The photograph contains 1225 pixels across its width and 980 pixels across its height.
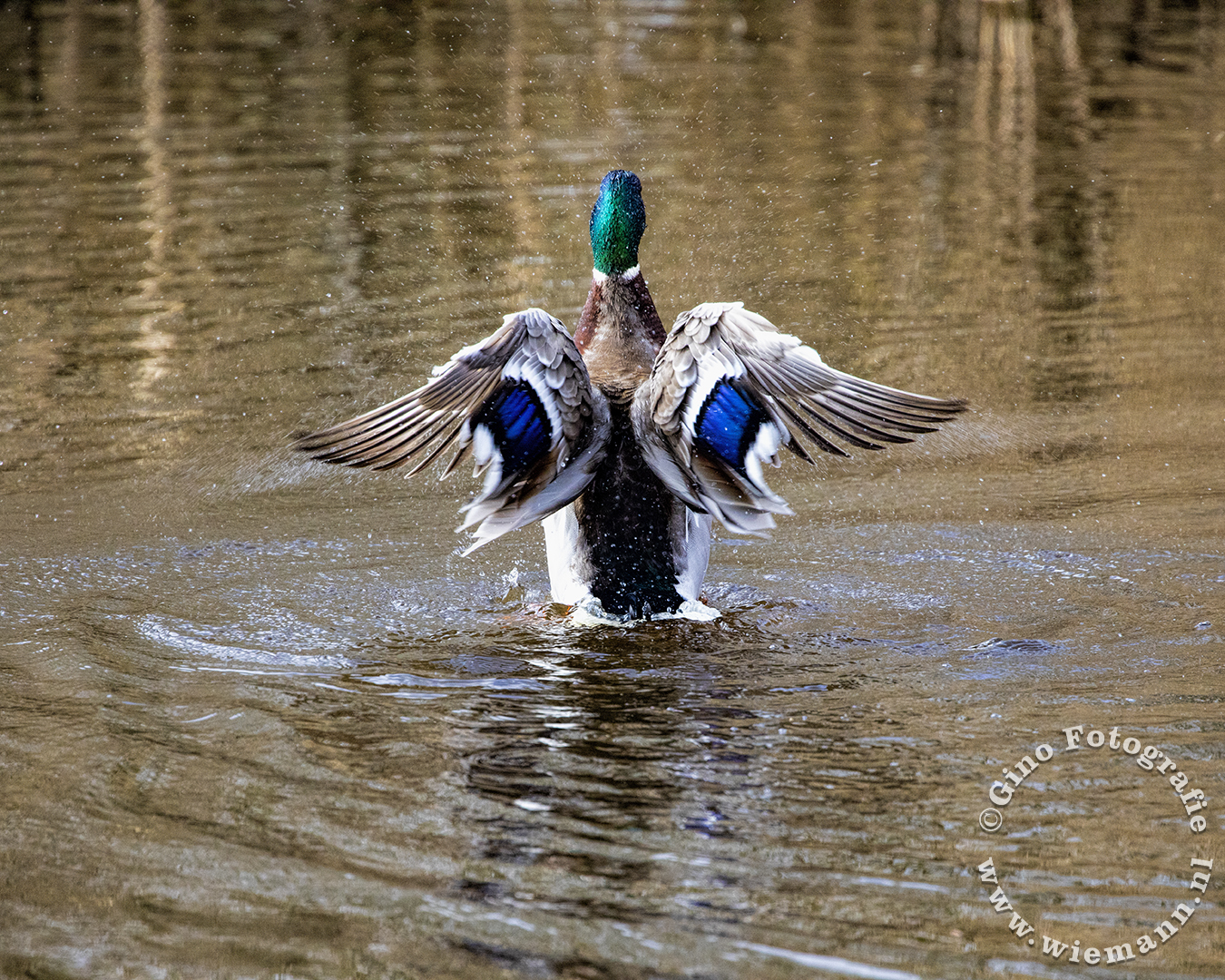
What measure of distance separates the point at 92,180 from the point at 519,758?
9381 millimetres

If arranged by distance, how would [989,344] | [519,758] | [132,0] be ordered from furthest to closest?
[132,0] → [989,344] → [519,758]

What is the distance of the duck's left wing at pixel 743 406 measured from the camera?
15.4ft

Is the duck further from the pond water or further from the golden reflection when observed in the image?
the golden reflection

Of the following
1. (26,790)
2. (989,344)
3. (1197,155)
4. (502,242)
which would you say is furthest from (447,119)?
(26,790)

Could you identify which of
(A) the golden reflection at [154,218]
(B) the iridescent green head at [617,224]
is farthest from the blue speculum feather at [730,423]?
(A) the golden reflection at [154,218]

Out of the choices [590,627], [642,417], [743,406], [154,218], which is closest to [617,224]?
[642,417]

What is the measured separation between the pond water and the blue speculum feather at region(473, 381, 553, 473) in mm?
695

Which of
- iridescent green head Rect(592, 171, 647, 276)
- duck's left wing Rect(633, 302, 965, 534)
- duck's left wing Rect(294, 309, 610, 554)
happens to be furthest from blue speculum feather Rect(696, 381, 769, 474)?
iridescent green head Rect(592, 171, 647, 276)

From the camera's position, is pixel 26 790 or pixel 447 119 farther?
pixel 447 119

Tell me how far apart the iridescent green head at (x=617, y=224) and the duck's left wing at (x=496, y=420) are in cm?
112

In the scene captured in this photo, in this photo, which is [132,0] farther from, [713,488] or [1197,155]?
[713,488]

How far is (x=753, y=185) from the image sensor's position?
1195 cm

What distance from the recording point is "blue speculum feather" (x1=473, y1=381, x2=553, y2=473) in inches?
183

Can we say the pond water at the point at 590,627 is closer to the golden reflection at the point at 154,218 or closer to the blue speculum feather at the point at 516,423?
the golden reflection at the point at 154,218
